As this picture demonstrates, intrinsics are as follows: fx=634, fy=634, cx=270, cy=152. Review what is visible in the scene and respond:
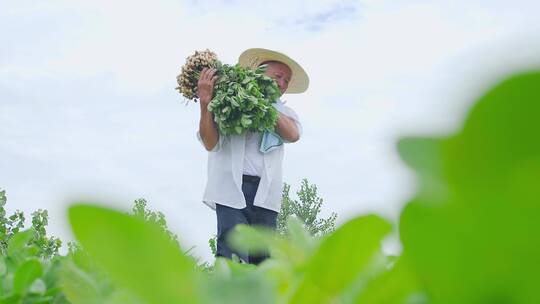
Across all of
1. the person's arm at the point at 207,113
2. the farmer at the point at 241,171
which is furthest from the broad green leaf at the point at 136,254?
the person's arm at the point at 207,113

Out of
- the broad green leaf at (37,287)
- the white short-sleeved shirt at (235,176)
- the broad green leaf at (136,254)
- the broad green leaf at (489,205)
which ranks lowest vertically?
the broad green leaf at (489,205)

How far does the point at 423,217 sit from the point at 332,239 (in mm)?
86

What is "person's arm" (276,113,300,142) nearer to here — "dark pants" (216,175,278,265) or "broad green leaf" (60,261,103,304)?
"dark pants" (216,175,278,265)

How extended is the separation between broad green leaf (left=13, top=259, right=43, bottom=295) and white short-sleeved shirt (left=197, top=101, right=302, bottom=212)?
133 inches

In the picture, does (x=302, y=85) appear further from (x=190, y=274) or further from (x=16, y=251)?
(x=190, y=274)

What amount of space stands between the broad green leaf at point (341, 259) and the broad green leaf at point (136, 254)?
66 millimetres

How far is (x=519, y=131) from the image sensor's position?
0.14 meters

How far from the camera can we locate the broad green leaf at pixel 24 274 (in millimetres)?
445

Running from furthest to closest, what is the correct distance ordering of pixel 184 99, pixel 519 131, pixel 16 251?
1. pixel 184 99
2. pixel 16 251
3. pixel 519 131

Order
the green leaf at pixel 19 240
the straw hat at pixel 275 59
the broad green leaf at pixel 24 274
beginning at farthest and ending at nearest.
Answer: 1. the straw hat at pixel 275 59
2. the green leaf at pixel 19 240
3. the broad green leaf at pixel 24 274

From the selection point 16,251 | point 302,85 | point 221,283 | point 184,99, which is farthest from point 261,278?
point 302,85

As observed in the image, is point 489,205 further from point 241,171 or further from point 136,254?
point 241,171

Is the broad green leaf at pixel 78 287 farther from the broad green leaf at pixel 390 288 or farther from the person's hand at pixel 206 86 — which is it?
the person's hand at pixel 206 86

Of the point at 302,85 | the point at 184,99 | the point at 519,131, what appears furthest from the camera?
the point at 302,85
